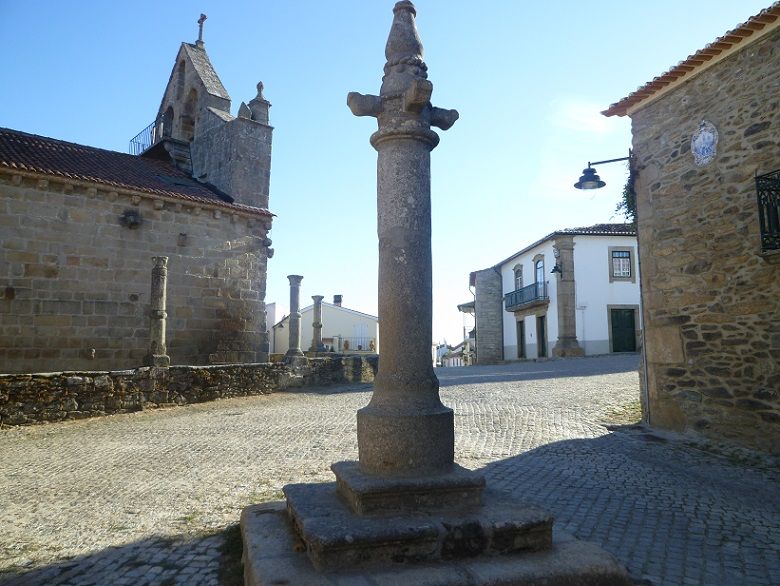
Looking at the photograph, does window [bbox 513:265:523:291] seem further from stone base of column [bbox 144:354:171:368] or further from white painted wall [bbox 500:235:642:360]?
stone base of column [bbox 144:354:171:368]

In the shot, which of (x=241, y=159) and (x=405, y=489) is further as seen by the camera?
(x=241, y=159)

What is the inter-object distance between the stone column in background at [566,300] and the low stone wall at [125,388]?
15.1m

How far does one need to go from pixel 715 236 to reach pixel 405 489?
6.20 metres

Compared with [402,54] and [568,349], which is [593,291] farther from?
[402,54]

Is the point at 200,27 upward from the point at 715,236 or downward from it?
upward

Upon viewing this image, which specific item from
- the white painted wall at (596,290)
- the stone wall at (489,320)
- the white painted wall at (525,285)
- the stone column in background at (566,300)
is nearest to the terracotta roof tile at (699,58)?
the stone column in background at (566,300)

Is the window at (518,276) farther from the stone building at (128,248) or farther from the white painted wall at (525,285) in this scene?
the stone building at (128,248)

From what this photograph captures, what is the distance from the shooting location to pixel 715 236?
725 cm

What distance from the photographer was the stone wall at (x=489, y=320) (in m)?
32.3

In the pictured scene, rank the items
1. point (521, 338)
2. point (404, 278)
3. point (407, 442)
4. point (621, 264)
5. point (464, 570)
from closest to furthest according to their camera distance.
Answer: point (464, 570) < point (407, 442) < point (404, 278) < point (621, 264) < point (521, 338)

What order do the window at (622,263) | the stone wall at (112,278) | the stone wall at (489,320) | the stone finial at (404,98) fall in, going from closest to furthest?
1. the stone finial at (404,98)
2. the stone wall at (112,278)
3. the window at (622,263)
4. the stone wall at (489,320)

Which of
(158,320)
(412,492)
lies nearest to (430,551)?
(412,492)

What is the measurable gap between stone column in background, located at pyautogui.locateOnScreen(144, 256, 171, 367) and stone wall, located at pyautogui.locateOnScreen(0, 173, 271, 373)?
2.52m

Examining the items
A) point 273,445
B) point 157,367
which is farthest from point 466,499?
point 157,367
